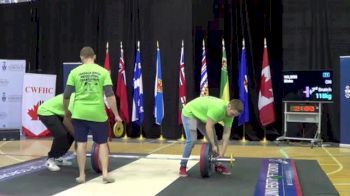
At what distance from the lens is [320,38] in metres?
9.33

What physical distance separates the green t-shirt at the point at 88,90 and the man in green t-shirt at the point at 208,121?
108 centimetres

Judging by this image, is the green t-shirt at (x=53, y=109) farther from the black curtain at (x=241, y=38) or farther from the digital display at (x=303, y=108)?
the digital display at (x=303, y=108)

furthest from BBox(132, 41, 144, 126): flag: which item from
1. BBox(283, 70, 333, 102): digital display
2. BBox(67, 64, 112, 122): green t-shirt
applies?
BBox(67, 64, 112, 122): green t-shirt

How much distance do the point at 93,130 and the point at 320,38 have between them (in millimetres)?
6110

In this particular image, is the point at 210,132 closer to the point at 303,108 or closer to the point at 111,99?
the point at 111,99

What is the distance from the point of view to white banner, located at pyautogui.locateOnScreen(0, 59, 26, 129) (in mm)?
9859

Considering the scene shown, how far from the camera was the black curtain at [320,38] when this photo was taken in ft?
30.1

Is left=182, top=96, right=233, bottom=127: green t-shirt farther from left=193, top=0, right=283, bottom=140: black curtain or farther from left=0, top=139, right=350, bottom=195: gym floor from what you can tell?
left=193, top=0, right=283, bottom=140: black curtain

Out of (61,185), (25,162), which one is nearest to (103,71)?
(61,185)

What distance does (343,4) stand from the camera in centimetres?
923

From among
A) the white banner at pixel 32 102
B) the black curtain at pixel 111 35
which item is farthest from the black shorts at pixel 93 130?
the white banner at pixel 32 102

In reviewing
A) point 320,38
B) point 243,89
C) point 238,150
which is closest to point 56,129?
point 238,150

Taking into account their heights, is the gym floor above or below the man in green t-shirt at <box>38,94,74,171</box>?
below

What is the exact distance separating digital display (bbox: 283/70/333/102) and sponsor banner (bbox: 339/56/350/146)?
1.01ft
